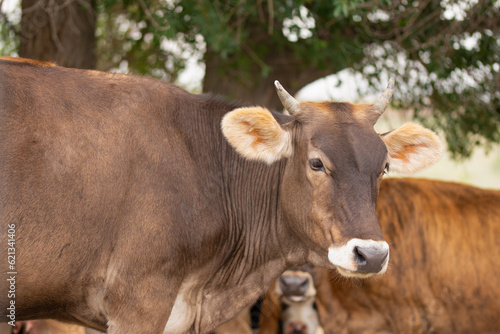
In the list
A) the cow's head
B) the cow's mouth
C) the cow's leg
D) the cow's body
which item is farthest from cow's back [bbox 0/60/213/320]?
the cow's mouth

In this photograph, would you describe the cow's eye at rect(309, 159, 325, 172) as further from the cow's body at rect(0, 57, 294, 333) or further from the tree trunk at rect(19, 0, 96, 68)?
the tree trunk at rect(19, 0, 96, 68)

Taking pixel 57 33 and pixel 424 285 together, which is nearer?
pixel 424 285

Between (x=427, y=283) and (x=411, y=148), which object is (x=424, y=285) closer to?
(x=427, y=283)

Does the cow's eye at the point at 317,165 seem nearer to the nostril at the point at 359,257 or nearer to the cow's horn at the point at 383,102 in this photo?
the nostril at the point at 359,257

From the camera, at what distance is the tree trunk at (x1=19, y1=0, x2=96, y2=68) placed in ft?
24.4

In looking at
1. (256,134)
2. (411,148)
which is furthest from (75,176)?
(411,148)

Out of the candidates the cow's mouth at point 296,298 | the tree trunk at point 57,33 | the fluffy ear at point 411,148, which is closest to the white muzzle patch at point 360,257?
the fluffy ear at point 411,148

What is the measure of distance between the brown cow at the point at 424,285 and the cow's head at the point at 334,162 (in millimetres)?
2364

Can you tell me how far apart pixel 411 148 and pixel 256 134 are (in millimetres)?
1329

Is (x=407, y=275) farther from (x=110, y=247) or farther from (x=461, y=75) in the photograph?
(x=110, y=247)

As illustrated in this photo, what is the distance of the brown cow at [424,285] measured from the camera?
6.65 m

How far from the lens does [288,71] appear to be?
28.9 ft

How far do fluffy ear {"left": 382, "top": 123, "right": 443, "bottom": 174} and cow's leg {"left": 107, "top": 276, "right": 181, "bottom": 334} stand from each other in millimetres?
2072

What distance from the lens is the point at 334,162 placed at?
3957 millimetres
